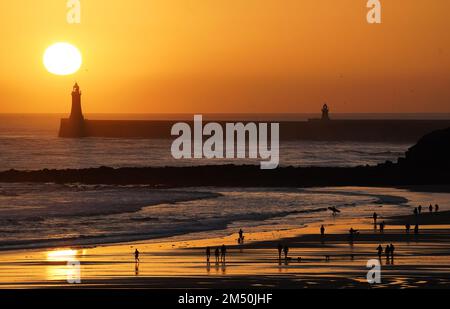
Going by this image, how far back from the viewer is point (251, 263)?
24.8 m

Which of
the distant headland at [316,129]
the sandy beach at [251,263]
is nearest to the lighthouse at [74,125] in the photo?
the distant headland at [316,129]

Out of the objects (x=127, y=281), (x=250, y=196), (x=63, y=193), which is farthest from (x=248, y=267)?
(x=63, y=193)

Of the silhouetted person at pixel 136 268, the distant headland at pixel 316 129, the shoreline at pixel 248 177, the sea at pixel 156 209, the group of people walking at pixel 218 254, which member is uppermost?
the distant headland at pixel 316 129

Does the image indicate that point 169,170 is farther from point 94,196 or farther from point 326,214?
point 326,214

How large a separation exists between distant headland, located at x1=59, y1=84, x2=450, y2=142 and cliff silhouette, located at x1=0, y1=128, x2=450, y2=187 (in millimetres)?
88769

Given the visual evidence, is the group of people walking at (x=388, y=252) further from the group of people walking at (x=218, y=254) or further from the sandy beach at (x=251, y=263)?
the group of people walking at (x=218, y=254)

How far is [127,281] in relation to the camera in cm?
2152

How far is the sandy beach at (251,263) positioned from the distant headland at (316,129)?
12728 cm

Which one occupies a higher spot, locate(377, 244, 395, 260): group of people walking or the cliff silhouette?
the cliff silhouette

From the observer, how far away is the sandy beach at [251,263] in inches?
843

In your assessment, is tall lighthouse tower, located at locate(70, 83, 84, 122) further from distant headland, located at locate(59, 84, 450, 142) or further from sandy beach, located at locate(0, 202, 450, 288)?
sandy beach, located at locate(0, 202, 450, 288)

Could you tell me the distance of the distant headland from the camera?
16150 cm

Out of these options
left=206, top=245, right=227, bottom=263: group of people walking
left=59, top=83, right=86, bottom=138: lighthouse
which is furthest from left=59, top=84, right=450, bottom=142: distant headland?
left=206, top=245, right=227, bottom=263: group of people walking

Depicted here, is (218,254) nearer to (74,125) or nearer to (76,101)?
(76,101)
